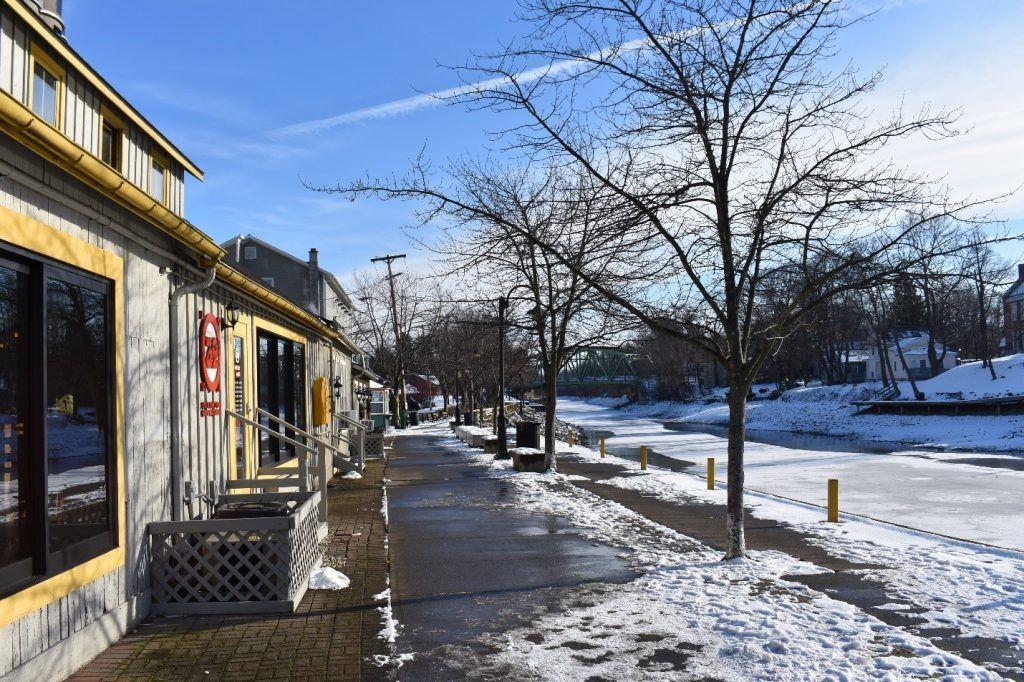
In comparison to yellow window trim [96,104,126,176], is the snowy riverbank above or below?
below

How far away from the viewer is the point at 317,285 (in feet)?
118

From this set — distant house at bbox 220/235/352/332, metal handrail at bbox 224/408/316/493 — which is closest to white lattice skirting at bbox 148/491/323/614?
metal handrail at bbox 224/408/316/493

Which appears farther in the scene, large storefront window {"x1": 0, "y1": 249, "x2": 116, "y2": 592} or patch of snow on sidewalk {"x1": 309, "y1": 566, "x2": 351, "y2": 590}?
patch of snow on sidewalk {"x1": 309, "y1": 566, "x2": 351, "y2": 590}

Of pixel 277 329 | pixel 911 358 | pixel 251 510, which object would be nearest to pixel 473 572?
pixel 251 510

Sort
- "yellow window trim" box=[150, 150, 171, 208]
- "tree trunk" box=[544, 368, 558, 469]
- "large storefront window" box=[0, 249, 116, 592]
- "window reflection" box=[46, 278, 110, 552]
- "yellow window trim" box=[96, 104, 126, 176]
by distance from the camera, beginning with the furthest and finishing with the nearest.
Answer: "tree trunk" box=[544, 368, 558, 469]
"yellow window trim" box=[150, 150, 171, 208]
"yellow window trim" box=[96, 104, 126, 176]
"window reflection" box=[46, 278, 110, 552]
"large storefront window" box=[0, 249, 116, 592]

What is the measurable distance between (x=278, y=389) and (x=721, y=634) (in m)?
8.25

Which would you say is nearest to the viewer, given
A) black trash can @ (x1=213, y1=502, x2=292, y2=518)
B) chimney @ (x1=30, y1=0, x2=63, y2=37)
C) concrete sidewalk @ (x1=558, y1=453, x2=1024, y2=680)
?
concrete sidewalk @ (x1=558, y1=453, x2=1024, y2=680)

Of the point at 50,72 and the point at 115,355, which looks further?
the point at 50,72

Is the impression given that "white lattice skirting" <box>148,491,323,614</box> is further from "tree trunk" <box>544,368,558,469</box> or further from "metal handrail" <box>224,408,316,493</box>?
"tree trunk" <box>544,368,558,469</box>

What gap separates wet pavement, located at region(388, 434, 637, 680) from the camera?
6223 mm

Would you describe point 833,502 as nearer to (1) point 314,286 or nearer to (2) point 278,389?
(2) point 278,389

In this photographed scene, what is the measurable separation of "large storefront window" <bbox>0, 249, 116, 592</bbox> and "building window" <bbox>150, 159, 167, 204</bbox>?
178 inches

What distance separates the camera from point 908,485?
1917 centimetres

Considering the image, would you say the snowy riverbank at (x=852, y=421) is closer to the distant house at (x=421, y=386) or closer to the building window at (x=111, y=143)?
the distant house at (x=421, y=386)
